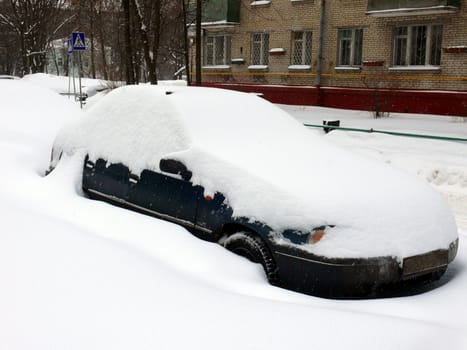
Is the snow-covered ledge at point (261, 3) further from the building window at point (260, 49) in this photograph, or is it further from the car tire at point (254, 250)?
the car tire at point (254, 250)

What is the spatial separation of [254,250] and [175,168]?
1093 millimetres

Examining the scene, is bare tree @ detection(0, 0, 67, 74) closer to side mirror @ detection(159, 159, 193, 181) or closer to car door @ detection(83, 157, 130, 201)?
car door @ detection(83, 157, 130, 201)

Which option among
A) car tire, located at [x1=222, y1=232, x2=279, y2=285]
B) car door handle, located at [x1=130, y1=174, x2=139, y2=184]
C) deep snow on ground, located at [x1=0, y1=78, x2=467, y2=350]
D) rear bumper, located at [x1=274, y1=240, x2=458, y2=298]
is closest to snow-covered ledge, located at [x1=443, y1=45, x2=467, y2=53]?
deep snow on ground, located at [x1=0, y1=78, x2=467, y2=350]

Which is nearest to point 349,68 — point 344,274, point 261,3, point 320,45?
point 320,45

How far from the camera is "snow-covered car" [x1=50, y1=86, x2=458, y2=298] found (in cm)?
390

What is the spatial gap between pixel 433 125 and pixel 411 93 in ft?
9.88

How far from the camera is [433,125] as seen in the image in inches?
648

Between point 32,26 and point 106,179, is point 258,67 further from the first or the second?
point 32,26

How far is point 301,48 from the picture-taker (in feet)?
78.3

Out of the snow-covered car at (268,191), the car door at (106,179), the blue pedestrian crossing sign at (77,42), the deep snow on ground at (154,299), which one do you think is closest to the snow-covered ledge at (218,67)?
the blue pedestrian crossing sign at (77,42)

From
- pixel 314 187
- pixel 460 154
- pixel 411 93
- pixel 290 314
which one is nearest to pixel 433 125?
pixel 411 93

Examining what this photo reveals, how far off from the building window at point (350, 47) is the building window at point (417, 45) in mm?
1732

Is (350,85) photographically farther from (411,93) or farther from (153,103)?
(153,103)

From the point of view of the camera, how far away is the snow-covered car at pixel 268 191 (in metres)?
3.90
